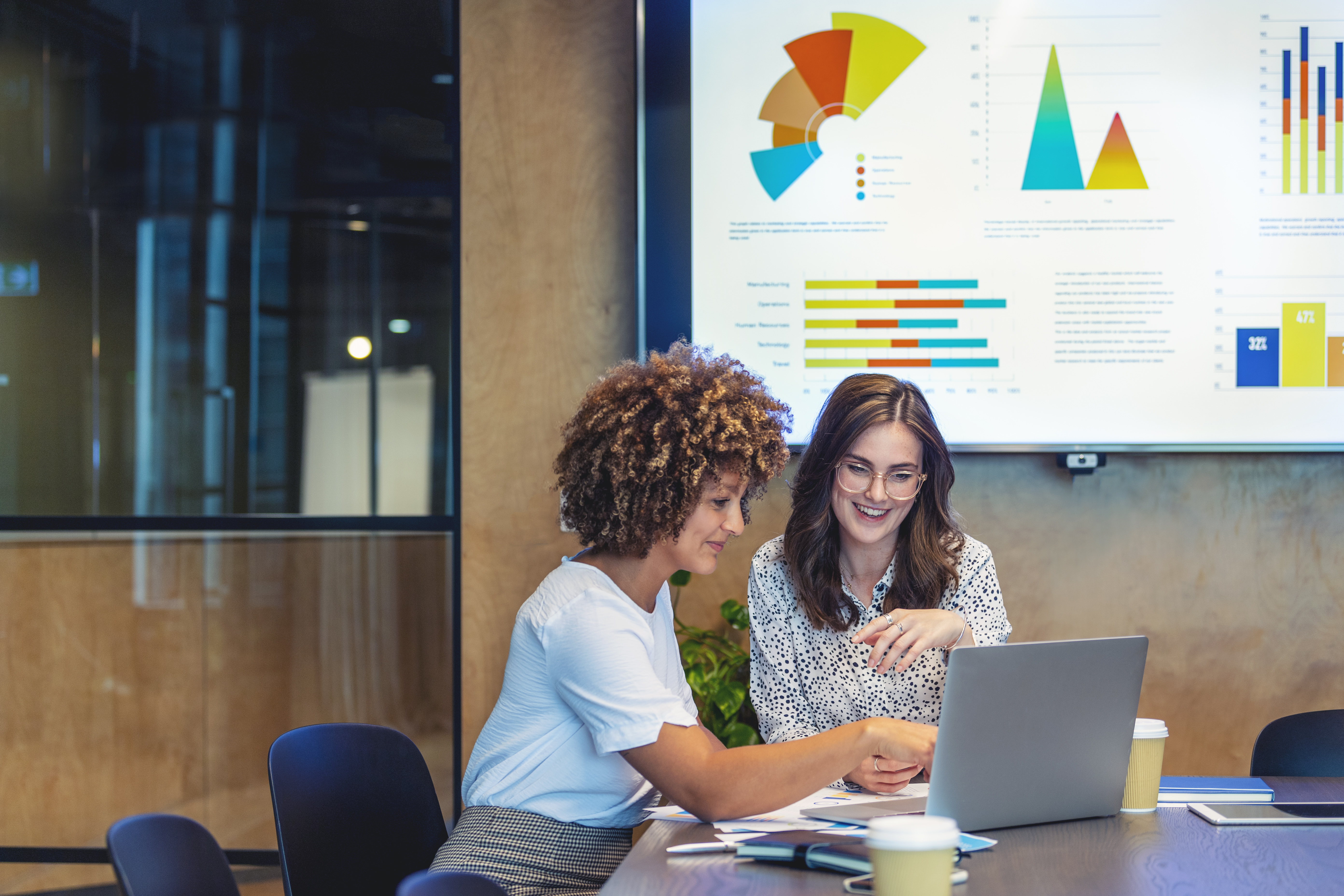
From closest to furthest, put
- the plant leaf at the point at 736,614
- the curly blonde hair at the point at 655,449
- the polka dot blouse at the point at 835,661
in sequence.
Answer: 1. the curly blonde hair at the point at 655,449
2. the polka dot blouse at the point at 835,661
3. the plant leaf at the point at 736,614

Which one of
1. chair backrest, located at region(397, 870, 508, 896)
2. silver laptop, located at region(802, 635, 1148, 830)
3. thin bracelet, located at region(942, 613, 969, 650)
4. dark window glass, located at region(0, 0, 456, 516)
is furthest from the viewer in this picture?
dark window glass, located at region(0, 0, 456, 516)

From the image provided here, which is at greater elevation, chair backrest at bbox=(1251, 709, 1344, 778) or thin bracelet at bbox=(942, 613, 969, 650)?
thin bracelet at bbox=(942, 613, 969, 650)

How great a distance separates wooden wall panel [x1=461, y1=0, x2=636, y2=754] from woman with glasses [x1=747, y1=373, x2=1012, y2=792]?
0.81 meters

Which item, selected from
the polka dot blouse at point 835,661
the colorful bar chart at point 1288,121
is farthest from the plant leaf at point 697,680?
the colorful bar chart at point 1288,121

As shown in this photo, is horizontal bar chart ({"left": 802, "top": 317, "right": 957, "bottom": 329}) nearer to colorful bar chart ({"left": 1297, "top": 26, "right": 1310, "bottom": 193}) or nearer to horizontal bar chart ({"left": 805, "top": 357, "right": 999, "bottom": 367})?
horizontal bar chart ({"left": 805, "top": 357, "right": 999, "bottom": 367})

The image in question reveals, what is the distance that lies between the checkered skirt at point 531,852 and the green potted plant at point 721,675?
27.8 inches

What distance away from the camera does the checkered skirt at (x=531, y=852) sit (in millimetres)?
1365

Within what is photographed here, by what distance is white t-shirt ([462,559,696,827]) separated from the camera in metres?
1.36

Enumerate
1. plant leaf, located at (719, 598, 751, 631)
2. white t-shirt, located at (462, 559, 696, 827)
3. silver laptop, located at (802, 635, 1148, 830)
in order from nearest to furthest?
silver laptop, located at (802, 635, 1148, 830) < white t-shirt, located at (462, 559, 696, 827) < plant leaf, located at (719, 598, 751, 631)

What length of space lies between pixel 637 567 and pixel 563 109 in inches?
58.7

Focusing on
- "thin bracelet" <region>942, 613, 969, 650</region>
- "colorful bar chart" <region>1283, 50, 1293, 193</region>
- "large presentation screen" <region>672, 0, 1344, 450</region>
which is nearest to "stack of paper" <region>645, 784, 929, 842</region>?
"thin bracelet" <region>942, 613, 969, 650</region>

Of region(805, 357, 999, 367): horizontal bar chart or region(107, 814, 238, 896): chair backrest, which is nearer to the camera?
region(107, 814, 238, 896): chair backrest

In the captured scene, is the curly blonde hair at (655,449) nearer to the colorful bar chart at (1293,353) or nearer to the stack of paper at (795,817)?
the stack of paper at (795,817)

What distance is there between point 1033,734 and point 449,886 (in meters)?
0.72
